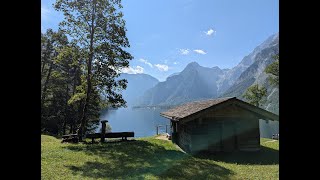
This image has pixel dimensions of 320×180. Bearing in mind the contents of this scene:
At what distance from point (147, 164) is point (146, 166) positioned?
0.61 m

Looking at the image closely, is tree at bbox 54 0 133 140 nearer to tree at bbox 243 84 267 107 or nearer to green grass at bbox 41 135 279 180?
green grass at bbox 41 135 279 180

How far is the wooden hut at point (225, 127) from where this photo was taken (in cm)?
2228

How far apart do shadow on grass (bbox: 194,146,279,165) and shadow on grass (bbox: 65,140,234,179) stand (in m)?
1.92

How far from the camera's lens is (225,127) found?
23.1 m

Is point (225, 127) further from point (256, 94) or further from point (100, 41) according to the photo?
point (256, 94)

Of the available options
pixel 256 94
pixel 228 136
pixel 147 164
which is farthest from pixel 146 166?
pixel 256 94

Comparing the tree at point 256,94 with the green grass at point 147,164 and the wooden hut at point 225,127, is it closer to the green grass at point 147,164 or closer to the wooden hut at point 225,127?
the wooden hut at point 225,127

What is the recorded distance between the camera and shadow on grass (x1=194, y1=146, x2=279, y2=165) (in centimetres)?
1944

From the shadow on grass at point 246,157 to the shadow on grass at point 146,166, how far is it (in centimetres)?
192

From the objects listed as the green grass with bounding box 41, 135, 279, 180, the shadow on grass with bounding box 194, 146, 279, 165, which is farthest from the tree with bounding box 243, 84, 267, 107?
the green grass with bounding box 41, 135, 279, 180
